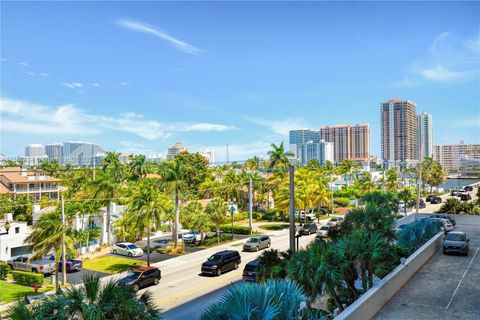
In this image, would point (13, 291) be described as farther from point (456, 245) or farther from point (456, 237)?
point (456, 237)

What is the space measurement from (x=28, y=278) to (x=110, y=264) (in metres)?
7.19

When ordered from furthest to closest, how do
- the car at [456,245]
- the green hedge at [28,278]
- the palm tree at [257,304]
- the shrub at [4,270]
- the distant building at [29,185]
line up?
1. the distant building at [29,185]
2. the shrub at [4,270]
3. the green hedge at [28,278]
4. the car at [456,245]
5. the palm tree at [257,304]

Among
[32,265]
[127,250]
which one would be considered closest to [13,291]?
[32,265]

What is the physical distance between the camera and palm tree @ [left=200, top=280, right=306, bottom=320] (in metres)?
8.60

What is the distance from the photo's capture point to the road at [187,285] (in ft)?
72.6

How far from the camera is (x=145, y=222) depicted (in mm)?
34688

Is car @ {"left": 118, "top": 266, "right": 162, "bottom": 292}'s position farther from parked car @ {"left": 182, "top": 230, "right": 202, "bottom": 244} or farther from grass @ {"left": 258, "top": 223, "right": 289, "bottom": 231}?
grass @ {"left": 258, "top": 223, "right": 289, "bottom": 231}

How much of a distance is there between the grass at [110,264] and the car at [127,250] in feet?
3.63

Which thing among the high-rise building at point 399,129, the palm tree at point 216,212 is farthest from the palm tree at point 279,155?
the high-rise building at point 399,129

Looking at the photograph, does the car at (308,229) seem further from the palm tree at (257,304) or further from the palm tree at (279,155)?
the palm tree at (257,304)

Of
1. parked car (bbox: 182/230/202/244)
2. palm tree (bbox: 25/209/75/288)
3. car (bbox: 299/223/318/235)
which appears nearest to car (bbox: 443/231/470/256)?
car (bbox: 299/223/318/235)

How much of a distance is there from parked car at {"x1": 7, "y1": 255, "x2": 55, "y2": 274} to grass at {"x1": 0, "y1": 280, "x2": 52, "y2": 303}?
225 centimetres

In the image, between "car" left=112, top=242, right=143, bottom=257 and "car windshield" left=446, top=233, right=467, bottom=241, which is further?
"car" left=112, top=242, right=143, bottom=257

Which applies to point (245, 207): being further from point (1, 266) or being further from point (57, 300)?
point (57, 300)
